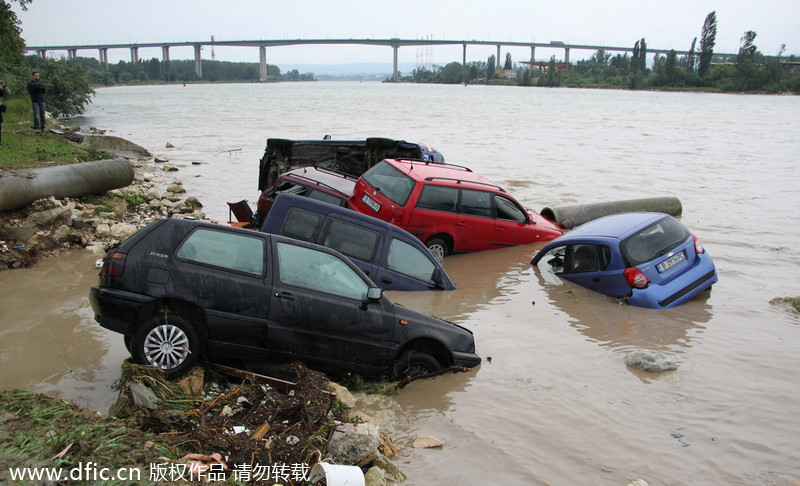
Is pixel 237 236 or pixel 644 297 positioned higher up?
pixel 237 236

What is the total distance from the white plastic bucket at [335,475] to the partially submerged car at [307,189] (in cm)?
708

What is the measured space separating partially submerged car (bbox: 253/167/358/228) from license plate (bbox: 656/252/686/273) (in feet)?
17.5

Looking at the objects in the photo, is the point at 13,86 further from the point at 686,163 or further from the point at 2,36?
the point at 686,163

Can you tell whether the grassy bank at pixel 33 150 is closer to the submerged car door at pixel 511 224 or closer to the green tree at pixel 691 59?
the submerged car door at pixel 511 224

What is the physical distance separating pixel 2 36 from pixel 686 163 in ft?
87.7

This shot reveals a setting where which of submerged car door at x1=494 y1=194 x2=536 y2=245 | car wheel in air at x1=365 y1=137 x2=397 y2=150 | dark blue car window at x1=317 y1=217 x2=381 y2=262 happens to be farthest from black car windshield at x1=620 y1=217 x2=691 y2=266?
car wheel in air at x1=365 y1=137 x2=397 y2=150

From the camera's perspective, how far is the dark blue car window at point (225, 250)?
5684 millimetres

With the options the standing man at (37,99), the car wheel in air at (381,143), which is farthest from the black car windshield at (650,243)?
the standing man at (37,99)

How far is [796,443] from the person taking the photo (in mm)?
5688

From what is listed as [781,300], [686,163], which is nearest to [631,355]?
[781,300]

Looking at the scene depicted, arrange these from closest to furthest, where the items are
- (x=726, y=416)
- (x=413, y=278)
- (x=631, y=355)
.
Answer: (x=726, y=416), (x=631, y=355), (x=413, y=278)

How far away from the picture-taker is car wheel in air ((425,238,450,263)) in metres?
11.5

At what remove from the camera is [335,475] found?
4.04 meters

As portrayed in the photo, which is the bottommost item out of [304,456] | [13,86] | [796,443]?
[796,443]
